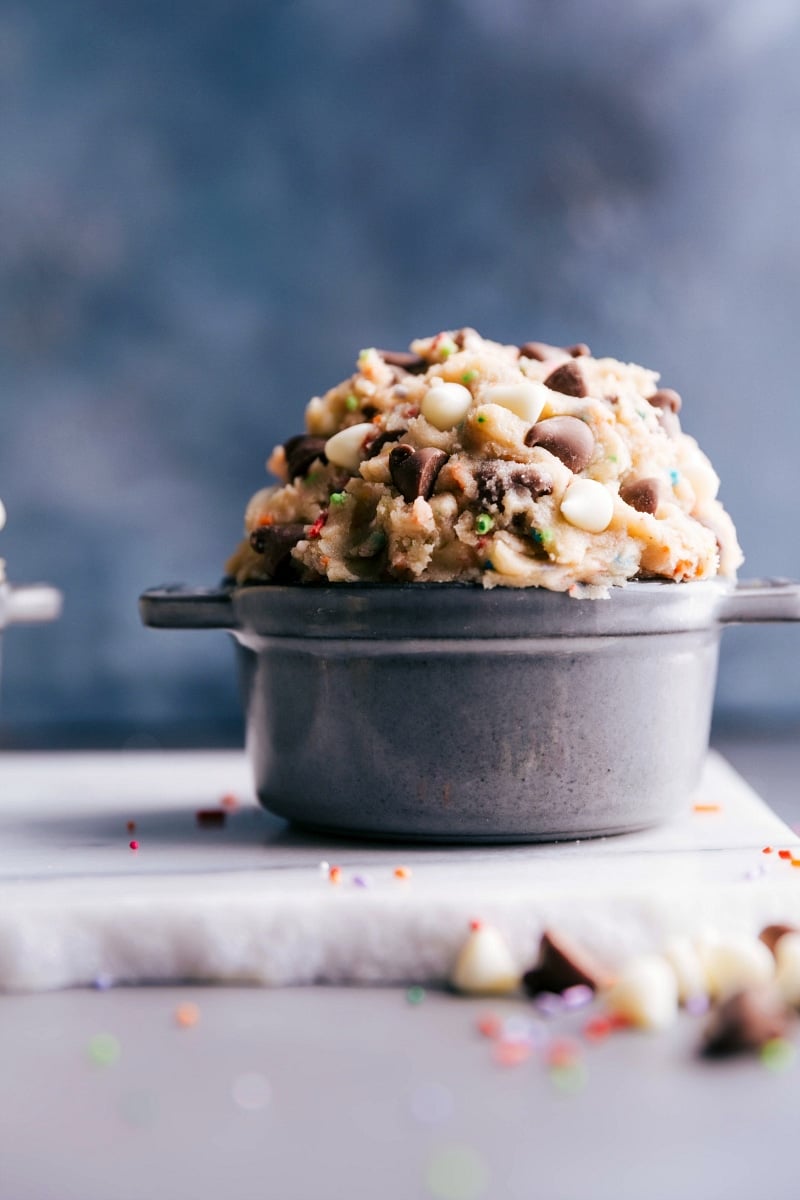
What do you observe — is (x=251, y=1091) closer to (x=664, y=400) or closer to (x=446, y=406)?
(x=446, y=406)

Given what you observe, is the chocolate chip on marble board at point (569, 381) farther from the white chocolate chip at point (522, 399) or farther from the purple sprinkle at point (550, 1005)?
the purple sprinkle at point (550, 1005)

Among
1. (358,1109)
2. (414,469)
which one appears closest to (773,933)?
(358,1109)

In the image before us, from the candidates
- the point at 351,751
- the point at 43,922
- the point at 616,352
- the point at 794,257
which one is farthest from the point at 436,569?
the point at 794,257

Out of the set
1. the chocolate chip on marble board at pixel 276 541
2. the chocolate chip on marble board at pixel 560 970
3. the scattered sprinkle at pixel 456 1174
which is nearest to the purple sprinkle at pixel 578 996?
the chocolate chip on marble board at pixel 560 970

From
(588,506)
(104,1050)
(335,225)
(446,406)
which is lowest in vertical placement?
(104,1050)

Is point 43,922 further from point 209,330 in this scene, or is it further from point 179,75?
point 179,75

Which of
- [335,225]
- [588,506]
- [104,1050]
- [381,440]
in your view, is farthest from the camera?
[335,225]

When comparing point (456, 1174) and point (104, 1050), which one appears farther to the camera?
point (104, 1050)
